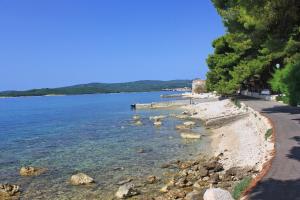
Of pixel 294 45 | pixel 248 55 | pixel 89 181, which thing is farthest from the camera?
pixel 248 55

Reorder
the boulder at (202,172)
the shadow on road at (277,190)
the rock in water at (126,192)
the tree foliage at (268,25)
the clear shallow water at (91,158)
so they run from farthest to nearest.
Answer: the clear shallow water at (91,158) < the boulder at (202,172) < the rock in water at (126,192) < the tree foliage at (268,25) < the shadow on road at (277,190)

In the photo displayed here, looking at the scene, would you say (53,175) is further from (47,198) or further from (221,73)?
(221,73)

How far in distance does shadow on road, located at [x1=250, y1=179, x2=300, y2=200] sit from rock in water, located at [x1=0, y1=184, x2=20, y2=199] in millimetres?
12271

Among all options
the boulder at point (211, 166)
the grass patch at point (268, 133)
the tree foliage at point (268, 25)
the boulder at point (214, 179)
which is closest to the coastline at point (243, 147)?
the grass patch at point (268, 133)

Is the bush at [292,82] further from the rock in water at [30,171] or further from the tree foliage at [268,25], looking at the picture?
→ the rock in water at [30,171]

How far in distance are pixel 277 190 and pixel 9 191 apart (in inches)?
533

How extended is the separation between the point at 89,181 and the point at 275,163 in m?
9.76

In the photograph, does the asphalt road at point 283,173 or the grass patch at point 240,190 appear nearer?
the asphalt road at point 283,173

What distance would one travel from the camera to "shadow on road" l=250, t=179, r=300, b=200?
38.1 feet

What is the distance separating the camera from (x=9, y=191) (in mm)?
19719

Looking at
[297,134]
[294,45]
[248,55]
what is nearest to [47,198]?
[297,134]

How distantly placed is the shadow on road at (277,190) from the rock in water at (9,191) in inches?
483

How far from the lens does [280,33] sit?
19.6m

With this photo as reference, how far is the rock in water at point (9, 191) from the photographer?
62.5 feet
